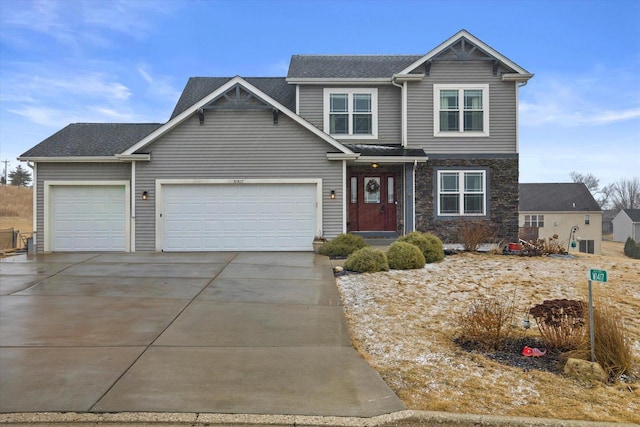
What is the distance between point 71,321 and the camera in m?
6.50

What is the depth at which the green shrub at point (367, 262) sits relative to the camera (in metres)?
10.4

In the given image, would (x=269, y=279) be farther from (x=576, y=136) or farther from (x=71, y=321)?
(x=576, y=136)

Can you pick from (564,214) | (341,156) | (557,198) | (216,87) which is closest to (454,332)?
(341,156)

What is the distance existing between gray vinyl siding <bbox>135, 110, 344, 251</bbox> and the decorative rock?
397 inches

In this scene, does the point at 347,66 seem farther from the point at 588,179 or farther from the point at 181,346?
the point at 588,179

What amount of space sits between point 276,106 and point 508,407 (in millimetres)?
11967

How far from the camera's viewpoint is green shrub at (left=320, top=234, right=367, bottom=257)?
12898 mm

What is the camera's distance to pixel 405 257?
35.6 feet

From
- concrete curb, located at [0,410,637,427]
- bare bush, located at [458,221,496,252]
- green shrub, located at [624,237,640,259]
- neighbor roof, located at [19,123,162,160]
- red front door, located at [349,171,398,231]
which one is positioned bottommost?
green shrub, located at [624,237,640,259]

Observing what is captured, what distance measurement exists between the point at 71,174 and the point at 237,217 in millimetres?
5910

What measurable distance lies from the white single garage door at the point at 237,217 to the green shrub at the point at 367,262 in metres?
3.89

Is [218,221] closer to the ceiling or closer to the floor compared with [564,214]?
closer to the floor

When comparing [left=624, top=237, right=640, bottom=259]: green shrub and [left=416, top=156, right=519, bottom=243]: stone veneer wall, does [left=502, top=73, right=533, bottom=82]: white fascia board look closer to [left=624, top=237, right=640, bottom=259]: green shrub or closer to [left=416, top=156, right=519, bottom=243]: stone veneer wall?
[left=416, top=156, right=519, bottom=243]: stone veneer wall

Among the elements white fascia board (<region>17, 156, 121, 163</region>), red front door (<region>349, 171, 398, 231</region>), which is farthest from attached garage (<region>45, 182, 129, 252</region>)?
red front door (<region>349, 171, 398, 231</region>)
